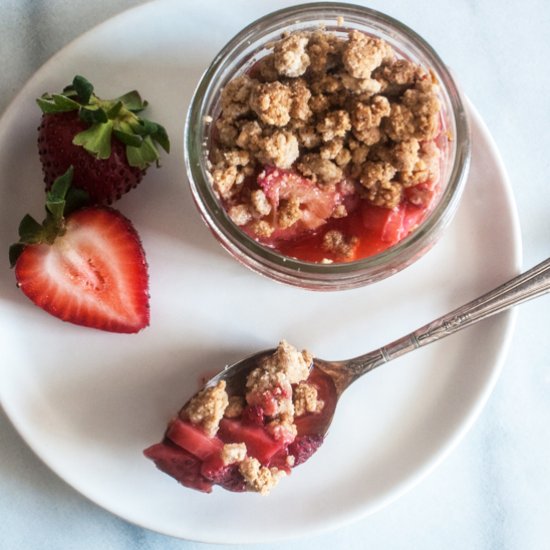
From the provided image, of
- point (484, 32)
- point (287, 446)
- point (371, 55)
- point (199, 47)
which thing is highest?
point (484, 32)

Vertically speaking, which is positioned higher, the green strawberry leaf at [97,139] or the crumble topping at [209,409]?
the green strawberry leaf at [97,139]

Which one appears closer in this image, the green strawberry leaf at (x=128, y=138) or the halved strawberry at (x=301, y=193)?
the halved strawberry at (x=301, y=193)

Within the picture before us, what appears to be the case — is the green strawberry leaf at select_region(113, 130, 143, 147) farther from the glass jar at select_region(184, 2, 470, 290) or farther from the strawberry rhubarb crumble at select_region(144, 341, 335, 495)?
the strawberry rhubarb crumble at select_region(144, 341, 335, 495)

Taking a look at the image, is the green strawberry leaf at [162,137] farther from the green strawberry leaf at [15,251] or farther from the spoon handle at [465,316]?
the spoon handle at [465,316]

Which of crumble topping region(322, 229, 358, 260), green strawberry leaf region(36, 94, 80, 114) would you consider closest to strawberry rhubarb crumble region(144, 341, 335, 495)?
crumble topping region(322, 229, 358, 260)

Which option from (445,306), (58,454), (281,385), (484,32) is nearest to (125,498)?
(58,454)

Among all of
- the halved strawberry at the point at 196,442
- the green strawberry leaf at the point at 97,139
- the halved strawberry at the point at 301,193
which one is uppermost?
the green strawberry leaf at the point at 97,139

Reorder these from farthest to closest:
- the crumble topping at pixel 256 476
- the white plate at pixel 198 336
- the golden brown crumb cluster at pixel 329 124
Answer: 1. the white plate at pixel 198 336
2. the crumble topping at pixel 256 476
3. the golden brown crumb cluster at pixel 329 124

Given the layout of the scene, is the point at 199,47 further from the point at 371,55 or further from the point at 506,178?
the point at 506,178

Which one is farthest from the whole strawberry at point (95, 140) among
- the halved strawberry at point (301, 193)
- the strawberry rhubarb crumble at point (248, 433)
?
the strawberry rhubarb crumble at point (248, 433)
